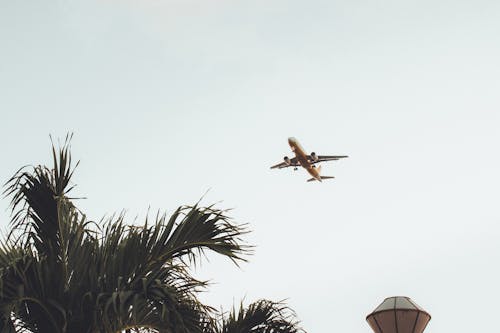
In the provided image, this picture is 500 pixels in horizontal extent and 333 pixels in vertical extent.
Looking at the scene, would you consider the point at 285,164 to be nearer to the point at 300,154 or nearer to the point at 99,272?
the point at 300,154

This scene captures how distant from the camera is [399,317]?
5.73m

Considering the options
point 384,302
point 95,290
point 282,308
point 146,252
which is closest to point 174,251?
point 146,252

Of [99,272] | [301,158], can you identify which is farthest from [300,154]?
[99,272]

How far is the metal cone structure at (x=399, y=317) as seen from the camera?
573 centimetres

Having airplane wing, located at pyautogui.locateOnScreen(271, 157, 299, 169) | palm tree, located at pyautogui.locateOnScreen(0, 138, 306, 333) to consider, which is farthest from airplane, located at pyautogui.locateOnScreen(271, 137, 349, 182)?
palm tree, located at pyautogui.locateOnScreen(0, 138, 306, 333)

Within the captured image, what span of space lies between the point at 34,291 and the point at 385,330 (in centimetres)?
299

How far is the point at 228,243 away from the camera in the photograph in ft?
20.7

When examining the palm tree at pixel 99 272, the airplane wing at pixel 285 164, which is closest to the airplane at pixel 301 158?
the airplane wing at pixel 285 164

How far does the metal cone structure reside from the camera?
5.73m

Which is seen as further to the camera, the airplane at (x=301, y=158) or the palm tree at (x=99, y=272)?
the airplane at (x=301, y=158)

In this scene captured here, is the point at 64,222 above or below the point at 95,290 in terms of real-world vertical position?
above

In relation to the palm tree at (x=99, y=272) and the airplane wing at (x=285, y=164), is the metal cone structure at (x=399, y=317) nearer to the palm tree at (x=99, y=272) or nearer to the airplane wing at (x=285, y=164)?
the palm tree at (x=99, y=272)

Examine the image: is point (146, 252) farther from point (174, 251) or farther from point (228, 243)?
point (228, 243)

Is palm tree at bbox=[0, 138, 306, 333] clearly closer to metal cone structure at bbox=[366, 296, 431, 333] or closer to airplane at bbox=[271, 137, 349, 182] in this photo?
metal cone structure at bbox=[366, 296, 431, 333]
